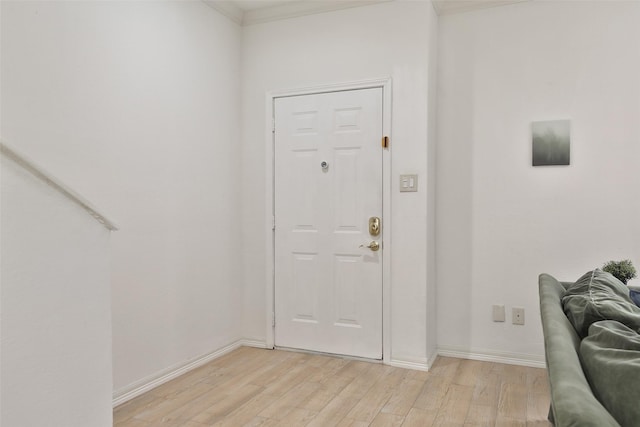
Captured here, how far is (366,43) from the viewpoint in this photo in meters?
3.69

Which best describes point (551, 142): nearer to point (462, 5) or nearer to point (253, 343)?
point (462, 5)

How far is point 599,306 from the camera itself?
1491mm

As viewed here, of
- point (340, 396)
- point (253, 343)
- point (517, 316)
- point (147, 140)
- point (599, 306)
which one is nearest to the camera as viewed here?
point (599, 306)

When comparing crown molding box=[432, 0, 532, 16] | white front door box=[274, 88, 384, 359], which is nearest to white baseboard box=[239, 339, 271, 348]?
white front door box=[274, 88, 384, 359]

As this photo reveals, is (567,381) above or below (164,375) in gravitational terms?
above

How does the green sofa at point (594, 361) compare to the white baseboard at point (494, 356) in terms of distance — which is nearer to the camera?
the green sofa at point (594, 361)

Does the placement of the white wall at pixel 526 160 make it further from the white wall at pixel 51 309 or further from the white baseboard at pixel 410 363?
the white wall at pixel 51 309

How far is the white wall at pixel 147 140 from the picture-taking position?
2.43 metres

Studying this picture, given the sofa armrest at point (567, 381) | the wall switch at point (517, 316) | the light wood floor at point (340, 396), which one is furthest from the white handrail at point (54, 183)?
the wall switch at point (517, 316)

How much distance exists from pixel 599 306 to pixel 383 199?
2220 millimetres

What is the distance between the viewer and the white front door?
368 centimetres

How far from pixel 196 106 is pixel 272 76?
2.51ft

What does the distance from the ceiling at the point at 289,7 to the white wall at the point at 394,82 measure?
0.05 meters

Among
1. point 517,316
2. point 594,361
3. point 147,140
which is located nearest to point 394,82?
point 147,140
